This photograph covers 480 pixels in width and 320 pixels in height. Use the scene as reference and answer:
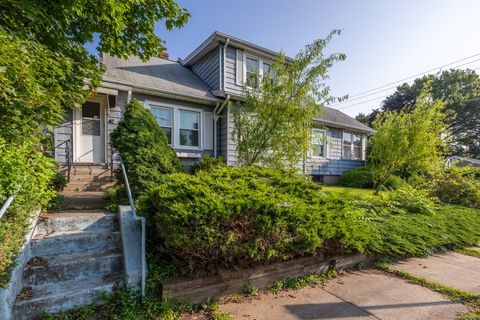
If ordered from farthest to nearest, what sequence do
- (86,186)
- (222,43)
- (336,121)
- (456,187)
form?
(336,121), (222,43), (456,187), (86,186)

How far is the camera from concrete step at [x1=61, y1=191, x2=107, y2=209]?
4.21 m

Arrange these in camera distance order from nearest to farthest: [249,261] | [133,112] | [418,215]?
[249,261]
[133,112]
[418,215]

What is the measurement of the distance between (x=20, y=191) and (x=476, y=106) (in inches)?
1516

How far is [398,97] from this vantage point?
3175 cm

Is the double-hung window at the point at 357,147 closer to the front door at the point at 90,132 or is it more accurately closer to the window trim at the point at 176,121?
the window trim at the point at 176,121

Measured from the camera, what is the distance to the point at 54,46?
3742mm

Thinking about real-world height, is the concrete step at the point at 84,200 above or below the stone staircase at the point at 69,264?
above

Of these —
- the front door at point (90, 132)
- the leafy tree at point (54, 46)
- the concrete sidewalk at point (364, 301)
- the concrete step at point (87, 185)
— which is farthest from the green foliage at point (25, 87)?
the front door at point (90, 132)

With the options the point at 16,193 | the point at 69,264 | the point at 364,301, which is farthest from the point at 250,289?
the point at 16,193

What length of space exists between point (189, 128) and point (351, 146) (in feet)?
32.2

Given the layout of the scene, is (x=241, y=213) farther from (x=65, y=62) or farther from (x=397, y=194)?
(x=397, y=194)

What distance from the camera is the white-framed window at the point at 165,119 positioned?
802cm

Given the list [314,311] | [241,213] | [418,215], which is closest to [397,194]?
[418,215]

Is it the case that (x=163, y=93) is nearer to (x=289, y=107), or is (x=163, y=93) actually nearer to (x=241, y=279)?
(x=289, y=107)
